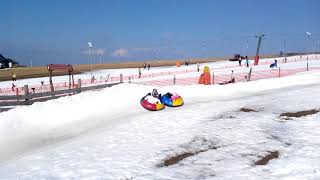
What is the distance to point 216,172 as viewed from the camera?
13.5 m

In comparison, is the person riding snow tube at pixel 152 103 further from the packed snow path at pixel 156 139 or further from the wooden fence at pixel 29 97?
the wooden fence at pixel 29 97

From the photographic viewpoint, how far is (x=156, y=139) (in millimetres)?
17984

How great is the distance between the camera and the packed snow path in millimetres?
13594

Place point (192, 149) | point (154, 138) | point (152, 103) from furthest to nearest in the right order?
point (152, 103) < point (154, 138) < point (192, 149)

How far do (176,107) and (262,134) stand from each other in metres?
10.0

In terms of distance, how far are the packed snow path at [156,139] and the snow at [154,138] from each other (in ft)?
0.11

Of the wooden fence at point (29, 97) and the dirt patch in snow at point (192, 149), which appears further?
the wooden fence at point (29, 97)

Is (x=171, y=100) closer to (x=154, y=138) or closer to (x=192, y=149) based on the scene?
(x=154, y=138)

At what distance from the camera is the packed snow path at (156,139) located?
44.6ft

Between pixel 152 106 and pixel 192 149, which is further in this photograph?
pixel 152 106

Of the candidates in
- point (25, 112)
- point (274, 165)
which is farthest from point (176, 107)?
point (274, 165)

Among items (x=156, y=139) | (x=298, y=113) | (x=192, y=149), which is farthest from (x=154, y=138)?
(x=298, y=113)

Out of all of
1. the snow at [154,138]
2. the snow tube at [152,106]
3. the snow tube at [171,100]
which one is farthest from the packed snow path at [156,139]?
the snow tube at [171,100]

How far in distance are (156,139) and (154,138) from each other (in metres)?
0.22
